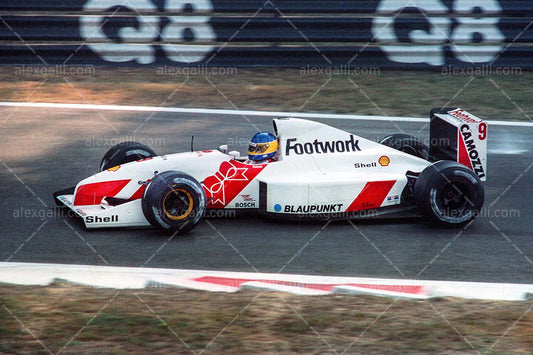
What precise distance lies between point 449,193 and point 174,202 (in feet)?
8.47

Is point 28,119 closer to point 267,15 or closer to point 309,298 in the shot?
point 267,15

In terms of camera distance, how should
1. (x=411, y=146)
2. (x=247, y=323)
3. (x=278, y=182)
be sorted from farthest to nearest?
(x=411, y=146) → (x=278, y=182) → (x=247, y=323)

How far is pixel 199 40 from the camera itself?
13875 millimetres

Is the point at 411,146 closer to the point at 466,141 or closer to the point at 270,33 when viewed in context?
the point at 466,141

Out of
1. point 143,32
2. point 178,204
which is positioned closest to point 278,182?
point 178,204

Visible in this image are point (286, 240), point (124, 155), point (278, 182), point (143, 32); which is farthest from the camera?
point (143, 32)

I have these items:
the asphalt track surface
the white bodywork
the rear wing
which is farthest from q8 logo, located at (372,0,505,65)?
the white bodywork

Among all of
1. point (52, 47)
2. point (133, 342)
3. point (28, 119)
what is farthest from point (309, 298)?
point (52, 47)

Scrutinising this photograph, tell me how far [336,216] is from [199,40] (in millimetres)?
6622

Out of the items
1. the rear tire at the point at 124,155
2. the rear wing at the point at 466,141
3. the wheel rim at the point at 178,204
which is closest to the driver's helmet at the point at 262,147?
the wheel rim at the point at 178,204

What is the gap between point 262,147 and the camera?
8102 millimetres

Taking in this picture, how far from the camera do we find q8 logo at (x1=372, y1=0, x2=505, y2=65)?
538 inches

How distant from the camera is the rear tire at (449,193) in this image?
7.83 m

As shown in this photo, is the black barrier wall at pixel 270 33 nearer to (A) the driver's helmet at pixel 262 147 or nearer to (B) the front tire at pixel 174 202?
(A) the driver's helmet at pixel 262 147
